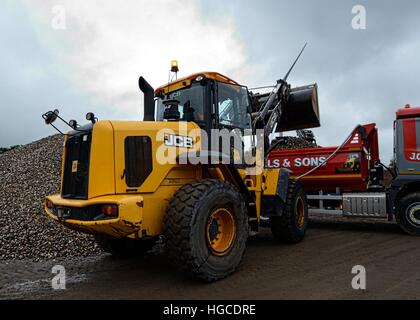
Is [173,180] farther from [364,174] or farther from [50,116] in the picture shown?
[364,174]

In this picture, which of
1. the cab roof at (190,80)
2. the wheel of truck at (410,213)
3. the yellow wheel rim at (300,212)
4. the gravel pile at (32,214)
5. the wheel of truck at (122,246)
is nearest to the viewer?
the cab roof at (190,80)

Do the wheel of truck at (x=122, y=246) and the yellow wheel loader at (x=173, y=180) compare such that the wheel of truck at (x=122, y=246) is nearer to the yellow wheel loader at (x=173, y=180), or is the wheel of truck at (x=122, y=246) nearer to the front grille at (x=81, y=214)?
the yellow wheel loader at (x=173, y=180)

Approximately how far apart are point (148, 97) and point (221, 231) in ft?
6.89

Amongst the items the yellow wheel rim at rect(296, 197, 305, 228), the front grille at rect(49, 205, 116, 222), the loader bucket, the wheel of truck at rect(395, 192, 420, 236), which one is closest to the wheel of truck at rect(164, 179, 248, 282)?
the front grille at rect(49, 205, 116, 222)

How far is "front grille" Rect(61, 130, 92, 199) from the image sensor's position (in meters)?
4.02

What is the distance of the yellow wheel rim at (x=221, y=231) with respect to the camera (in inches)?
166

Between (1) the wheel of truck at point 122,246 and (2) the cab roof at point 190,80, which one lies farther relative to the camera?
(1) the wheel of truck at point 122,246

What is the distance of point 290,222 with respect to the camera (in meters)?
6.11

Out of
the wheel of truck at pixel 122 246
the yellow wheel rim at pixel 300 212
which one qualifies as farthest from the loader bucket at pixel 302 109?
the wheel of truck at pixel 122 246

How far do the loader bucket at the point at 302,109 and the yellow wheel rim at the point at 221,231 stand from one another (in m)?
4.34

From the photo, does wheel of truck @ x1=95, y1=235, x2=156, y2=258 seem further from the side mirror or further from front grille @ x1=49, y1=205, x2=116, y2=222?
the side mirror

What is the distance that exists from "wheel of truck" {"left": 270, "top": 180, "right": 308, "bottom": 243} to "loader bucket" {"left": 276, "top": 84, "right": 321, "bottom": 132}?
7.19ft

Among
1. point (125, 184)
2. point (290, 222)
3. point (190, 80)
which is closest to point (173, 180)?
point (125, 184)
